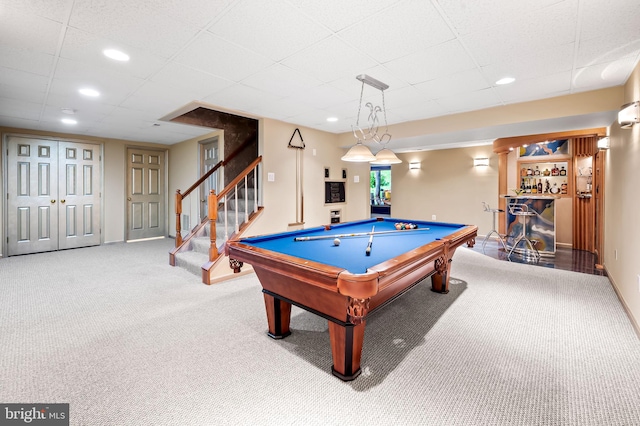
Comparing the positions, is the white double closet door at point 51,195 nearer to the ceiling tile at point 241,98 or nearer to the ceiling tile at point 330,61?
the ceiling tile at point 241,98

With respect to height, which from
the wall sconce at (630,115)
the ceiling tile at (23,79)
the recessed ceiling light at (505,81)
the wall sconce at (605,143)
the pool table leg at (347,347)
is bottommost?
the pool table leg at (347,347)

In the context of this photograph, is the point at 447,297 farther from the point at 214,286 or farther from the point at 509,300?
the point at 214,286

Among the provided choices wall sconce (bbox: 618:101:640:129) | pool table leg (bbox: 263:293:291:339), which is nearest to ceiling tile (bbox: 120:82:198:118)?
pool table leg (bbox: 263:293:291:339)

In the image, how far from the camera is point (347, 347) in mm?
1912

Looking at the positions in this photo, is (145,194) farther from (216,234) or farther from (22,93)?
(22,93)

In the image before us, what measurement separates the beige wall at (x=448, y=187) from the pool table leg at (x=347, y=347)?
22.0ft

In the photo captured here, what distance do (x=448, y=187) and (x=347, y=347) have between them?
7.02 meters

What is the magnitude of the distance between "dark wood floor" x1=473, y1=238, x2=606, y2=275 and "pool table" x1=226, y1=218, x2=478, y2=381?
2942 mm

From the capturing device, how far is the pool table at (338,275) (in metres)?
1.69

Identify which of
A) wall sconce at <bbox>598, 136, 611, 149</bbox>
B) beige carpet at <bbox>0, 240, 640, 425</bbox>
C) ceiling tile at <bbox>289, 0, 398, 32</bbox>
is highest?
ceiling tile at <bbox>289, 0, 398, 32</bbox>

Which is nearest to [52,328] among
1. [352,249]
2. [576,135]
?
[352,249]

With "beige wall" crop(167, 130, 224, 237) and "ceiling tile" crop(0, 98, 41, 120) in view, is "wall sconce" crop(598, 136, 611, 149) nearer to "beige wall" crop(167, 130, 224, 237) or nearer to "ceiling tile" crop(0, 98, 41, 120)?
"beige wall" crop(167, 130, 224, 237)

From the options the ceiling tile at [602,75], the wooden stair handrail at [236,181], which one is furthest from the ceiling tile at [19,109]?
the ceiling tile at [602,75]

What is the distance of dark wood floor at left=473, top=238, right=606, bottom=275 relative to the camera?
15.0 ft
